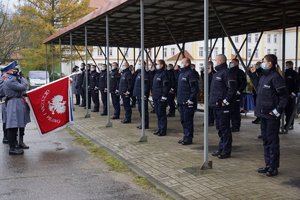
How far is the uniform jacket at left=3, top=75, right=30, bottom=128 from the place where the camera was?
8336mm

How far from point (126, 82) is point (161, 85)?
2826 millimetres

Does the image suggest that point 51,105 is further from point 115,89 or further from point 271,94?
point 271,94

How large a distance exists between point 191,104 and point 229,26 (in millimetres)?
5632

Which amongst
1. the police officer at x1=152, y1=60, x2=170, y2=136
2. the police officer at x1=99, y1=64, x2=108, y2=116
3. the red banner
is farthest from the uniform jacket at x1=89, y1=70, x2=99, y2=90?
the red banner

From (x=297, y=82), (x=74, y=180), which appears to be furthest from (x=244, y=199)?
(x=297, y=82)

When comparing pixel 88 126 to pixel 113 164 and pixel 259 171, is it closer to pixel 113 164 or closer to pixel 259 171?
pixel 113 164

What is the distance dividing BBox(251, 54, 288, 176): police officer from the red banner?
511cm

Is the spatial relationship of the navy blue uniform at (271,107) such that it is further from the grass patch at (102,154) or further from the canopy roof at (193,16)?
the canopy roof at (193,16)

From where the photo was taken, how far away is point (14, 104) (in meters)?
8.42

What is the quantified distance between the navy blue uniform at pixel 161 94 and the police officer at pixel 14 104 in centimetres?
340

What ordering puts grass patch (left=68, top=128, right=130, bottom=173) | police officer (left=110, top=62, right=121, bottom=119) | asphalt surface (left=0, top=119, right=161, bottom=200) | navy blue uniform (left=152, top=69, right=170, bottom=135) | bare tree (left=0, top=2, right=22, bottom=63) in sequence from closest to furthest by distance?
1. asphalt surface (left=0, top=119, right=161, bottom=200)
2. grass patch (left=68, top=128, right=130, bottom=173)
3. navy blue uniform (left=152, top=69, right=170, bottom=135)
4. police officer (left=110, top=62, right=121, bottom=119)
5. bare tree (left=0, top=2, right=22, bottom=63)

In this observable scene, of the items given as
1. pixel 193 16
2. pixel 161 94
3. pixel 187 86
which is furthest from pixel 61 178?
pixel 193 16

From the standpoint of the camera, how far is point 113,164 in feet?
24.6

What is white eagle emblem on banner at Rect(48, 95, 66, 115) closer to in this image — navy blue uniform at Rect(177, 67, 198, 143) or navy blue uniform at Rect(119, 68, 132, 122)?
navy blue uniform at Rect(177, 67, 198, 143)
